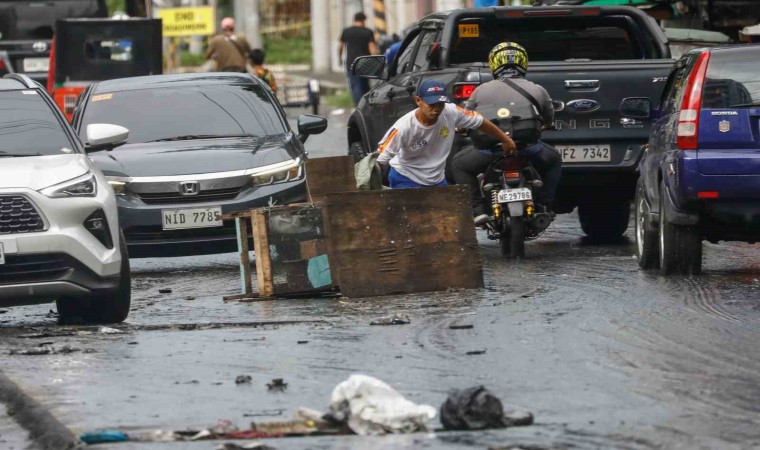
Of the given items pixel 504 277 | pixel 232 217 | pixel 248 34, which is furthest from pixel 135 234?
pixel 248 34

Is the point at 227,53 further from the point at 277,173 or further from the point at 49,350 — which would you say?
the point at 49,350

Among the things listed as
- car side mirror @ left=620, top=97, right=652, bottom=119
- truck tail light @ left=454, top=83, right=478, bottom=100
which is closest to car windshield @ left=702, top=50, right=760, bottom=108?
car side mirror @ left=620, top=97, right=652, bottom=119

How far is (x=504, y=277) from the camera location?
12.9 m

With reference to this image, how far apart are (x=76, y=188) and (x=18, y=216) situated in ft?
1.40

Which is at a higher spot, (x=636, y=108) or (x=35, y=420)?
(x=636, y=108)

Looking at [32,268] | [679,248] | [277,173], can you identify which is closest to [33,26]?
[277,173]

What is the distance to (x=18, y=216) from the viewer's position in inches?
Answer: 410

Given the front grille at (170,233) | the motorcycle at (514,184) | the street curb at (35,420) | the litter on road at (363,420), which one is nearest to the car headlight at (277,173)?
the front grille at (170,233)

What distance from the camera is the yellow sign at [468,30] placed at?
15.7m

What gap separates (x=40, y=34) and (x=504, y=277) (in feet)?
75.7

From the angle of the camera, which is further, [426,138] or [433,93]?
[426,138]

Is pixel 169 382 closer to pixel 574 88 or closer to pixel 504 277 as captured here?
pixel 504 277

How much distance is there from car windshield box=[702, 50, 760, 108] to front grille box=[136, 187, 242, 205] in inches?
153

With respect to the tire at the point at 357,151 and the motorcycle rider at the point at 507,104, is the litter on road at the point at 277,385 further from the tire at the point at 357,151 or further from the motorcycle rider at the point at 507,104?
the tire at the point at 357,151
